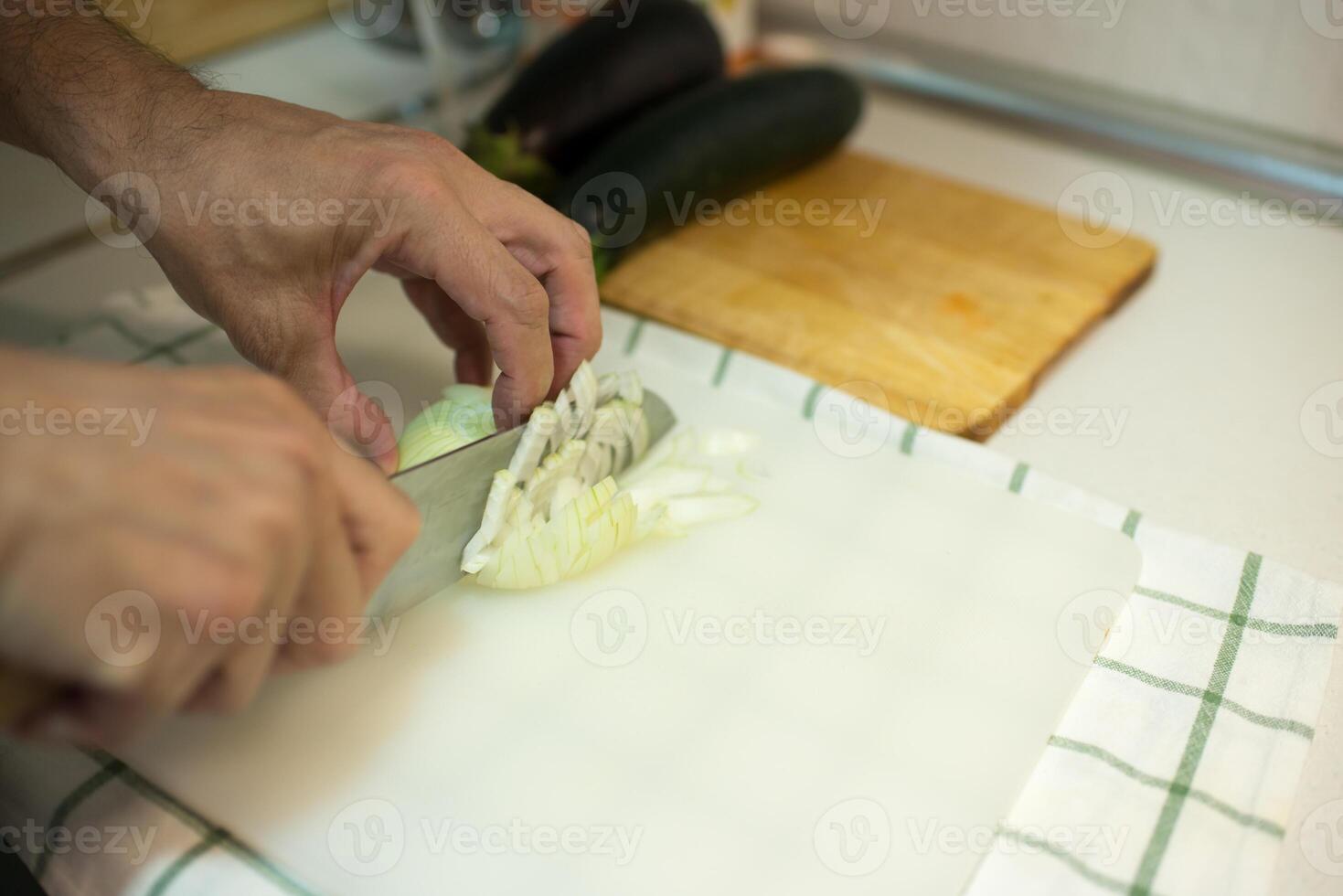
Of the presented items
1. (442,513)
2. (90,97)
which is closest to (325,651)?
(442,513)

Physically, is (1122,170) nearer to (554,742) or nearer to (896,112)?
(896,112)

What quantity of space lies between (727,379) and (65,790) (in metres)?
0.71

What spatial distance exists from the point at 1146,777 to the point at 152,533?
0.69 m

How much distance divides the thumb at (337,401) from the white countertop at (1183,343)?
587 mm

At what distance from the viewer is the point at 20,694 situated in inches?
23.4

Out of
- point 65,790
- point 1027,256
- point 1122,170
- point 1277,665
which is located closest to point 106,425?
point 65,790

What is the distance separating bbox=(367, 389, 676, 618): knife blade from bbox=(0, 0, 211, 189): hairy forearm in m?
0.35

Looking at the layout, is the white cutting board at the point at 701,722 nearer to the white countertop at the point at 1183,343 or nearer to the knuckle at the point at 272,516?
the white countertop at the point at 1183,343

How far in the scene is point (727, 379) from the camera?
1.19 meters

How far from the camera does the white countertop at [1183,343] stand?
105 cm

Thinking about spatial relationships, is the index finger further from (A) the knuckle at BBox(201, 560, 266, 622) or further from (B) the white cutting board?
(A) the knuckle at BBox(201, 560, 266, 622)

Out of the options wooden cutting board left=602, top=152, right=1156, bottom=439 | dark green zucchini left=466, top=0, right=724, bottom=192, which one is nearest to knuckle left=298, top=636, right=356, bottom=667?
wooden cutting board left=602, top=152, right=1156, bottom=439

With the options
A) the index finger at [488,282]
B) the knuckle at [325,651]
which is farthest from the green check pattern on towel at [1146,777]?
the index finger at [488,282]

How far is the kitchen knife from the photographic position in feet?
2.90
